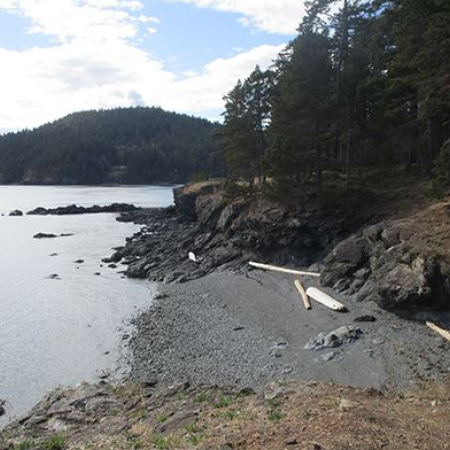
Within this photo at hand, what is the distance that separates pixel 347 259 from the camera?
2428 centimetres

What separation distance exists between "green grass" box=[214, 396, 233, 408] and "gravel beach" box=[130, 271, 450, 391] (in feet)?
11.6

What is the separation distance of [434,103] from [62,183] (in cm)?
16922

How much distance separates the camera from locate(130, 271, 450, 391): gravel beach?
14984 millimetres

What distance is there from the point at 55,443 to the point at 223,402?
388 centimetres

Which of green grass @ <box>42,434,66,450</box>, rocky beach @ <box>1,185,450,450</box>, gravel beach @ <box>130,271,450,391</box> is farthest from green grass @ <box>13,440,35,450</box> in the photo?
gravel beach @ <box>130,271,450,391</box>

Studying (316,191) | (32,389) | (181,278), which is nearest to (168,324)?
(32,389)

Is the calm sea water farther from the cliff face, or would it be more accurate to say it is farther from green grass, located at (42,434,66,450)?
green grass, located at (42,434,66,450)

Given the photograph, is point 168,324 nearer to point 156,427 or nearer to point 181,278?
point 181,278

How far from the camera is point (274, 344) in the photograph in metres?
18.4

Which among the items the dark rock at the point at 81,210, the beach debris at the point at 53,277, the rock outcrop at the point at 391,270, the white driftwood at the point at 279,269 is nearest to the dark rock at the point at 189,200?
the beach debris at the point at 53,277

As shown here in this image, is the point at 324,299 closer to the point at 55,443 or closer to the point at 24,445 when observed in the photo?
the point at 55,443

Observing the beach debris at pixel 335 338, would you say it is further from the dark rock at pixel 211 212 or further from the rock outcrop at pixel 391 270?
the dark rock at pixel 211 212

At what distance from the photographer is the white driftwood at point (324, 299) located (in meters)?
20.9

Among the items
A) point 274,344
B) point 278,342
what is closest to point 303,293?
point 278,342
